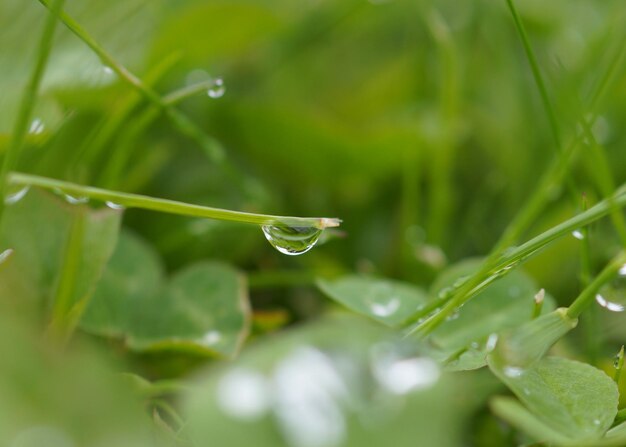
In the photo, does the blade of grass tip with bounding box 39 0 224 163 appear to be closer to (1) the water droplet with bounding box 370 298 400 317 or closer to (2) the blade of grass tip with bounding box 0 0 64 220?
(2) the blade of grass tip with bounding box 0 0 64 220

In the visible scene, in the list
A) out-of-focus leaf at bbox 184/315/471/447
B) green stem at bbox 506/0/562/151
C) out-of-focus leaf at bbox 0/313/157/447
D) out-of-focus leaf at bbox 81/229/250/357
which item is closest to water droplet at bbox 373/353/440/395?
out-of-focus leaf at bbox 184/315/471/447

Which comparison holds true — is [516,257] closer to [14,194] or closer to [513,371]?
[513,371]

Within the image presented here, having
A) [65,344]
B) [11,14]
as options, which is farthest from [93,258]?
[11,14]

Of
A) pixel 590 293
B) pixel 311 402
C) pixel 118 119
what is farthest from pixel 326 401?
pixel 118 119

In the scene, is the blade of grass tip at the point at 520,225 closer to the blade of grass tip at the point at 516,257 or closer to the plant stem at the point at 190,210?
the blade of grass tip at the point at 516,257

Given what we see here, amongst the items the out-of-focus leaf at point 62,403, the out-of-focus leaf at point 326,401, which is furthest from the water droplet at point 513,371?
the out-of-focus leaf at point 62,403

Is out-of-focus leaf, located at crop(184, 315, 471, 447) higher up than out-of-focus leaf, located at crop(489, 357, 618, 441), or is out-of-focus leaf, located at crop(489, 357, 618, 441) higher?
out-of-focus leaf, located at crop(184, 315, 471, 447)
